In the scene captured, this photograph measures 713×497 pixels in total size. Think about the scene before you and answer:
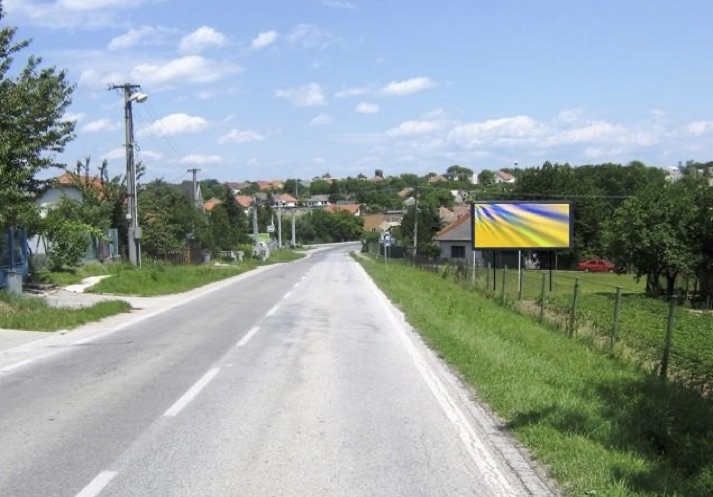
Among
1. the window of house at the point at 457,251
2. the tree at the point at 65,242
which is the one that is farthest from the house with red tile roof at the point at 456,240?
the tree at the point at 65,242

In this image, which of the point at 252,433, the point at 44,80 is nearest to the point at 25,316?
the point at 44,80

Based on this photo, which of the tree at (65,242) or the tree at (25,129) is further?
the tree at (65,242)

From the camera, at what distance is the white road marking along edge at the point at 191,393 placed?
8.39 meters

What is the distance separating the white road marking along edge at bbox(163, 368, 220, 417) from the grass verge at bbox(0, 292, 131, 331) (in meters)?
6.90

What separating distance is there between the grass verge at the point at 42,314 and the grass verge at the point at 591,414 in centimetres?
832

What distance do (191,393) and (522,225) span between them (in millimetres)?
29567

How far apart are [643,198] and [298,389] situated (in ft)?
153

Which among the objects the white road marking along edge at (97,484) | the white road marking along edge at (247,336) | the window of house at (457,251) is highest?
the white road marking along edge at (97,484)

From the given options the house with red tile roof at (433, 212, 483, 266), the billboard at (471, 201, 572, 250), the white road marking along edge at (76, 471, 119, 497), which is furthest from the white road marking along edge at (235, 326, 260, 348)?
the house with red tile roof at (433, 212, 483, 266)

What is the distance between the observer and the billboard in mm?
36969

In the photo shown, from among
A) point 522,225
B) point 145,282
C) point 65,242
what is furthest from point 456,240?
point 145,282

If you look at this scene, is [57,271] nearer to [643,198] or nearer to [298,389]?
[298,389]

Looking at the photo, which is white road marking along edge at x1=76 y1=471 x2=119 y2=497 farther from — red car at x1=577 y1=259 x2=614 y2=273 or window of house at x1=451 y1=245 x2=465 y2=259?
window of house at x1=451 y1=245 x2=465 y2=259

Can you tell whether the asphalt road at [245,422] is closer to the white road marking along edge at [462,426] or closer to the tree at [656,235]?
the white road marking along edge at [462,426]
